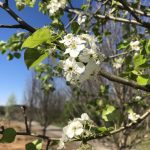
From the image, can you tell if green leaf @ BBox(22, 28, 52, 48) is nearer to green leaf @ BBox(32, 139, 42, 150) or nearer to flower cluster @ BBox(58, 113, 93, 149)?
flower cluster @ BBox(58, 113, 93, 149)

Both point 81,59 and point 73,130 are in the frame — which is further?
point 73,130

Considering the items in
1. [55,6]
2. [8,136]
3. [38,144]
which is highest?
[55,6]

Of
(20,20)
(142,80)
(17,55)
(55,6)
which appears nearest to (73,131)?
(142,80)

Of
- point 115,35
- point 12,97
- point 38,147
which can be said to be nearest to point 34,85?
point 115,35

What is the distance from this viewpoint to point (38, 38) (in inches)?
54.7

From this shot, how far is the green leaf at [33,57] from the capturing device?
1454mm

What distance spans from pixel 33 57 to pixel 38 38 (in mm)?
100

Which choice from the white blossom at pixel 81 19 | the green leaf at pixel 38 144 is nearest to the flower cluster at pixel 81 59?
the green leaf at pixel 38 144

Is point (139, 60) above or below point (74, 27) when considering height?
below

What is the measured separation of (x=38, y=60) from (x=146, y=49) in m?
0.61

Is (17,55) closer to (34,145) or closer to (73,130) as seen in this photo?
(34,145)

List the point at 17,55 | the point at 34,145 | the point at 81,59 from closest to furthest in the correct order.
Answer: the point at 81,59, the point at 34,145, the point at 17,55

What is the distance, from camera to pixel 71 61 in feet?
4.57

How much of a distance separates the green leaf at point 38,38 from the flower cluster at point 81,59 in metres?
0.08
